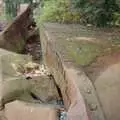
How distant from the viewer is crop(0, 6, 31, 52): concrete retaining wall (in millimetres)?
6875

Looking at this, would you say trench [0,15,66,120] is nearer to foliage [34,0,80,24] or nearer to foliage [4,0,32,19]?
foliage [34,0,80,24]

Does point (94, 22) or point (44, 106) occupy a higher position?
point (94, 22)

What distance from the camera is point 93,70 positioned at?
3.19 metres

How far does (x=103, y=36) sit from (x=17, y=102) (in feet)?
4.08

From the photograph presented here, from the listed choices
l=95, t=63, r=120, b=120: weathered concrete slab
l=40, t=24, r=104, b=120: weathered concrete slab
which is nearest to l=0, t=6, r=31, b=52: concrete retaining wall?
l=40, t=24, r=104, b=120: weathered concrete slab

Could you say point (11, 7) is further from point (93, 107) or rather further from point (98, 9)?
point (93, 107)

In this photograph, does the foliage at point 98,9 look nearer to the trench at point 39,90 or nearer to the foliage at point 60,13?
the foliage at point 60,13

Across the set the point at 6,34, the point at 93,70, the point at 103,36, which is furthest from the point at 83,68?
the point at 6,34

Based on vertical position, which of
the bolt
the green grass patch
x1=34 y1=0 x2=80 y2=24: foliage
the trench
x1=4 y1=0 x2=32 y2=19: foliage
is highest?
the green grass patch

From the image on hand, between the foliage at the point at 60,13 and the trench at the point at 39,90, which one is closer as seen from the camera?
the trench at the point at 39,90

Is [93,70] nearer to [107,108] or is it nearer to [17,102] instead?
[107,108]

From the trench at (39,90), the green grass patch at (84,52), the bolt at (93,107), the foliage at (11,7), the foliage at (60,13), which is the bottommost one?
the foliage at (11,7)

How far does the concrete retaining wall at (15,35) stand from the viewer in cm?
688

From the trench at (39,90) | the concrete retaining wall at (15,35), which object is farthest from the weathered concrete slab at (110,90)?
the concrete retaining wall at (15,35)
